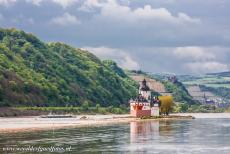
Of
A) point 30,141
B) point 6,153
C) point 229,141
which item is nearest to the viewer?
point 6,153

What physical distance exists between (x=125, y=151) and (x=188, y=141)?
23.2 metres

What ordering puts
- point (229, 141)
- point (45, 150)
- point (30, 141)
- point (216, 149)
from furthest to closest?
point (229, 141) → point (30, 141) → point (216, 149) → point (45, 150)

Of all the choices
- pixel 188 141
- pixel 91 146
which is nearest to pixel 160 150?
pixel 91 146

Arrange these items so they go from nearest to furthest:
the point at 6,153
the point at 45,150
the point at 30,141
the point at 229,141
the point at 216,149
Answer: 1. the point at 6,153
2. the point at 45,150
3. the point at 216,149
4. the point at 30,141
5. the point at 229,141

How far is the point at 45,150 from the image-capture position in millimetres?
82312

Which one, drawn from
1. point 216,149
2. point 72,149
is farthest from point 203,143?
point 72,149

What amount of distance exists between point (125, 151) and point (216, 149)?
1468 centimetres

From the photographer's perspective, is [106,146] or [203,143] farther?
[203,143]

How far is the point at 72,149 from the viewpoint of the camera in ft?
278

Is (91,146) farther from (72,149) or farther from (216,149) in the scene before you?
(216,149)

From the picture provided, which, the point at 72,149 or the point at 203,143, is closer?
the point at 72,149

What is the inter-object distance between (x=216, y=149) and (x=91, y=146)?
1955 cm

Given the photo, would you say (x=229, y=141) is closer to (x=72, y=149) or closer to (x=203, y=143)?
(x=203, y=143)

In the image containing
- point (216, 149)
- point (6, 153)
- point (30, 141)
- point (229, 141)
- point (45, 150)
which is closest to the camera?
point (6, 153)
